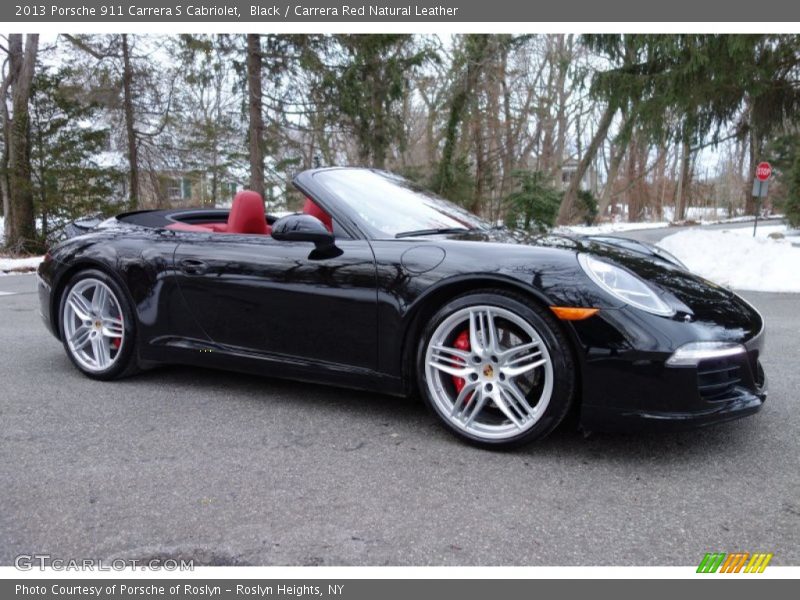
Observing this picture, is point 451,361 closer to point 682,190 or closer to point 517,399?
point 517,399

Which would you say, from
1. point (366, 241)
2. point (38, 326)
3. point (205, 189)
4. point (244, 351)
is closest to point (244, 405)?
point (244, 351)

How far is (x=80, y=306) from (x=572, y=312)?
309 centimetres

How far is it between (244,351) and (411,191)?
138cm

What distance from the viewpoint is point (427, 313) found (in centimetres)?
293

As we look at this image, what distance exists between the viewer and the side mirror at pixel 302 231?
301 cm

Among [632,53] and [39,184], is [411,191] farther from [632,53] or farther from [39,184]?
[39,184]

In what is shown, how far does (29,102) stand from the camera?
1745cm

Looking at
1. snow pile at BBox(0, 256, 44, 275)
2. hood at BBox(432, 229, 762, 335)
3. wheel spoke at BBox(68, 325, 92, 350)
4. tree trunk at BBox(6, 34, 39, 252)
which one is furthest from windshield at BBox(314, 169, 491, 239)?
→ tree trunk at BBox(6, 34, 39, 252)

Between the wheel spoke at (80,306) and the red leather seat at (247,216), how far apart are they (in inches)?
41.3

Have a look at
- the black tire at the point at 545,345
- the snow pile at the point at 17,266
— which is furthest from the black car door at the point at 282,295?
the snow pile at the point at 17,266

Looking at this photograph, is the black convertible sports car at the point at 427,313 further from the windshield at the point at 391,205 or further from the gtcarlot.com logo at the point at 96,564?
the gtcarlot.com logo at the point at 96,564

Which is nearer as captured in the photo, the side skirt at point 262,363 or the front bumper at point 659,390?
the front bumper at point 659,390

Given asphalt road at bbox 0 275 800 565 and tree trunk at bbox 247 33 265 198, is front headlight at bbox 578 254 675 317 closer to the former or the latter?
asphalt road at bbox 0 275 800 565

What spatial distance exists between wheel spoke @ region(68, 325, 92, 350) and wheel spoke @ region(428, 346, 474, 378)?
94.5 inches
